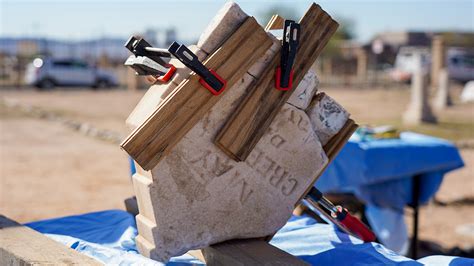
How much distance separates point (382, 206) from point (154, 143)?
4.09 meters

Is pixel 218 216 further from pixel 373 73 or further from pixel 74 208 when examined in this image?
pixel 373 73

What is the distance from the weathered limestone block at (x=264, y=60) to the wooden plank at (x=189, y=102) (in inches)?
1.1

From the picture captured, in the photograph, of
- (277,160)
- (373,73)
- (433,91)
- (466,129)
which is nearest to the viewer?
(277,160)

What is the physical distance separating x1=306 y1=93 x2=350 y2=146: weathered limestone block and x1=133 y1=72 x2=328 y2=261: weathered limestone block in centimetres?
6

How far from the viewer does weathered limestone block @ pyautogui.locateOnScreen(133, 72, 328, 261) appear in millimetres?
2479

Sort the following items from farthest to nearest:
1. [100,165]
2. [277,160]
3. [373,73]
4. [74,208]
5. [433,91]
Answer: [373,73]
[433,91]
[100,165]
[74,208]
[277,160]

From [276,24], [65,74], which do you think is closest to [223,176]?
[276,24]

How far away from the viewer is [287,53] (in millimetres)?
2525

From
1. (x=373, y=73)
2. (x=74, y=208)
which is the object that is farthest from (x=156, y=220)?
(x=373, y=73)

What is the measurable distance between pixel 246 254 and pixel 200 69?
0.68 m

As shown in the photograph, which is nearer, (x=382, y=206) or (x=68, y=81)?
(x=382, y=206)

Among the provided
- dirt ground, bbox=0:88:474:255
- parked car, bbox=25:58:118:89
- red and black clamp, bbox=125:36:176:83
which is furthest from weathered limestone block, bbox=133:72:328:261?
parked car, bbox=25:58:118:89

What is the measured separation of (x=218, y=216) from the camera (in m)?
2.61

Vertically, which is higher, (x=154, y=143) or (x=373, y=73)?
(x=373, y=73)
